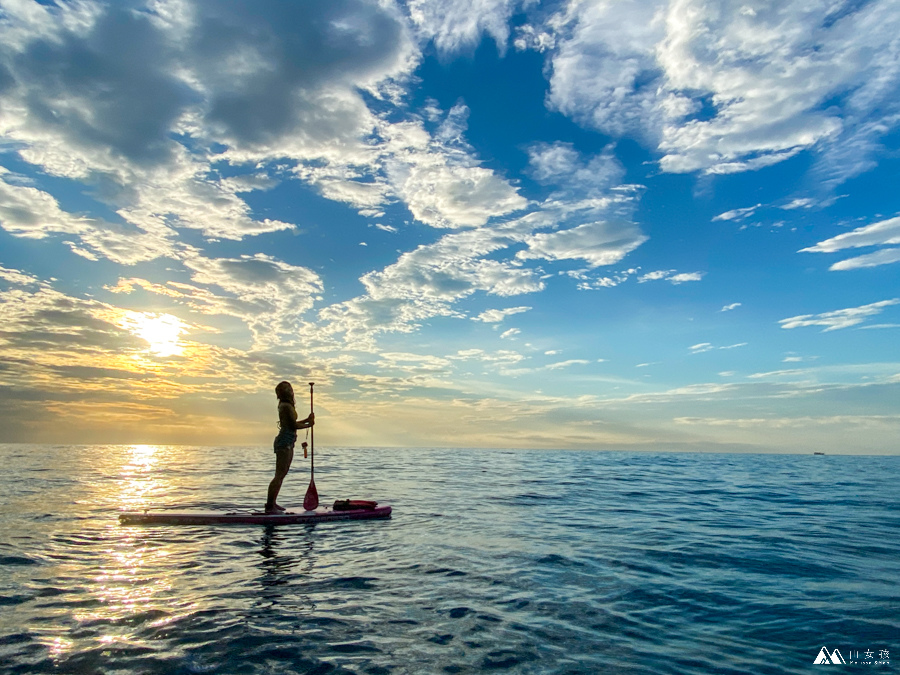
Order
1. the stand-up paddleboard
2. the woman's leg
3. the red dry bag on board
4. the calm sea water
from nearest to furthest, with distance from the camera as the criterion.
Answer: the calm sea water, the stand-up paddleboard, the woman's leg, the red dry bag on board

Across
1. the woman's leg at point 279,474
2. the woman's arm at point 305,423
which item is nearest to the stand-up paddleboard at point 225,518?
the woman's leg at point 279,474

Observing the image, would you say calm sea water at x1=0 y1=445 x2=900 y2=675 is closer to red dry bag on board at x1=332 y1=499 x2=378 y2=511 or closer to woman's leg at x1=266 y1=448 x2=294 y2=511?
red dry bag on board at x1=332 y1=499 x2=378 y2=511

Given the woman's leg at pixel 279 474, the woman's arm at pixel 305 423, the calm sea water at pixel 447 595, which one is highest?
the woman's arm at pixel 305 423

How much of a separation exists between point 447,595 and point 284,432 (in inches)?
341

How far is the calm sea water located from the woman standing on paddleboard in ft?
3.85

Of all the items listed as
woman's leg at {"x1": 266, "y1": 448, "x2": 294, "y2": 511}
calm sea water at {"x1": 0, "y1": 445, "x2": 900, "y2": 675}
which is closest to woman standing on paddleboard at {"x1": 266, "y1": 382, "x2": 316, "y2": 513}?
woman's leg at {"x1": 266, "y1": 448, "x2": 294, "y2": 511}

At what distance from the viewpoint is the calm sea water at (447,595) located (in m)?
5.89

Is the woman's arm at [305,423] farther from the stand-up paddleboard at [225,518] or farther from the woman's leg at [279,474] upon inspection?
the stand-up paddleboard at [225,518]

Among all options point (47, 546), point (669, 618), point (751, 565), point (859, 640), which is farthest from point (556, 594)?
point (47, 546)

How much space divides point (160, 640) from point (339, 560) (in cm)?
451

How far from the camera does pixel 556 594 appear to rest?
8258 millimetres

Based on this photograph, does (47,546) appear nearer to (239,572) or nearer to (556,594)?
(239,572)

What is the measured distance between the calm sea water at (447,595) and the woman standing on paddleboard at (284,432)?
1.17 m

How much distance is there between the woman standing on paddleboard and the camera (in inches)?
586
